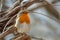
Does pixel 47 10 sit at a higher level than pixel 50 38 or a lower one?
higher

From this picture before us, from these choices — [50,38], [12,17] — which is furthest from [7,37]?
[50,38]

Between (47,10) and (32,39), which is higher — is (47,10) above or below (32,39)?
above

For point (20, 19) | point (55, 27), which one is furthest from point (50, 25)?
point (20, 19)

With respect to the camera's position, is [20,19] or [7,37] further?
[7,37]

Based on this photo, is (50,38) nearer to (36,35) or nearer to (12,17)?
(36,35)

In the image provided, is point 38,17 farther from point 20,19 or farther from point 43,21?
point 20,19

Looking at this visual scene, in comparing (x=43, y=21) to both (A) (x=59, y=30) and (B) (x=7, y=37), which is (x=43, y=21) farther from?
(B) (x=7, y=37)

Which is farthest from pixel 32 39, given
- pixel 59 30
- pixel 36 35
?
pixel 59 30
